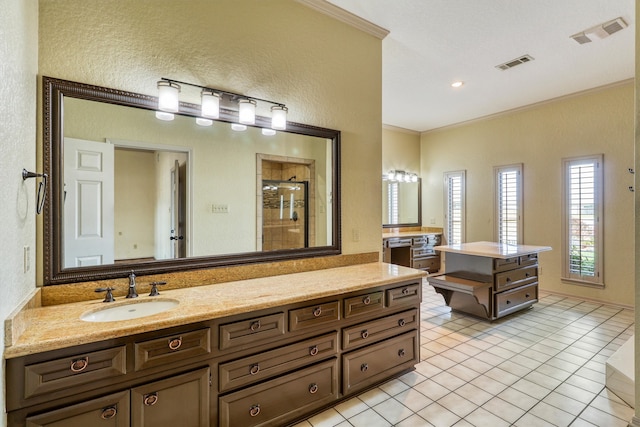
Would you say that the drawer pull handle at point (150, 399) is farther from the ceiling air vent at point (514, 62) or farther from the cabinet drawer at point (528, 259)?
the ceiling air vent at point (514, 62)

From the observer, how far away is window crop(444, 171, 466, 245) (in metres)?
6.04

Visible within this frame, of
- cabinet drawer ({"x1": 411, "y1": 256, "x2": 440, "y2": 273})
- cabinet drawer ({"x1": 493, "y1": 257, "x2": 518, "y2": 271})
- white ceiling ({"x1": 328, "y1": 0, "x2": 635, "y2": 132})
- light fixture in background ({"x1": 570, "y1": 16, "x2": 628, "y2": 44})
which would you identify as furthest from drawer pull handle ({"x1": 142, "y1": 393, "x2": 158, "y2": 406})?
cabinet drawer ({"x1": 411, "y1": 256, "x2": 440, "y2": 273})

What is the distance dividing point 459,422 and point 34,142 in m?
2.90

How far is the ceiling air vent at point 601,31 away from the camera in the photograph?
9.05 ft

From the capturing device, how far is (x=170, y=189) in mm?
2061

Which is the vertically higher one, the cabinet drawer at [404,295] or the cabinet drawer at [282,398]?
the cabinet drawer at [404,295]

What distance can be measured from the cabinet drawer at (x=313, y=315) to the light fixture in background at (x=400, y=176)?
4518 mm

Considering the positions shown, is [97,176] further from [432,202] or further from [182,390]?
[432,202]

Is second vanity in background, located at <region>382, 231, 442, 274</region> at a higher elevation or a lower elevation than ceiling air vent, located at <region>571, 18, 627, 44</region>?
lower

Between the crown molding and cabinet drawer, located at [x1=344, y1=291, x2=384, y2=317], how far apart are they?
2.35m

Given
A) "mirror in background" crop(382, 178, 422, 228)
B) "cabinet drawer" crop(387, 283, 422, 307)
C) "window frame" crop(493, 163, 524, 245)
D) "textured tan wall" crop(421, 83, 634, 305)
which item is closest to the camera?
"cabinet drawer" crop(387, 283, 422, 307)

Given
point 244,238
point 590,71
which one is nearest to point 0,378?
point 244,238

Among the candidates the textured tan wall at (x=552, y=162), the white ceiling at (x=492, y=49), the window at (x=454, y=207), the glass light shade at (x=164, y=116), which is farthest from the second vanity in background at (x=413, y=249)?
the glass light shade at (x=164, y=116)

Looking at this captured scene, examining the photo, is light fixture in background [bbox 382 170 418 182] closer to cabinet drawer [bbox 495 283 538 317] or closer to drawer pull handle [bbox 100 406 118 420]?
cabinet drawer [bbox 495 283 538 317]
